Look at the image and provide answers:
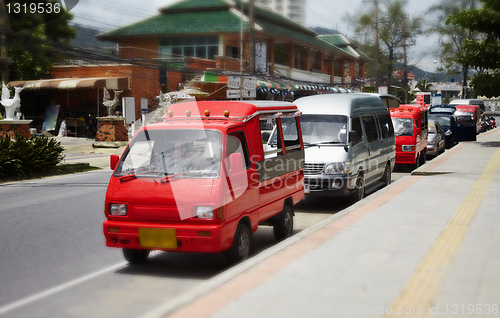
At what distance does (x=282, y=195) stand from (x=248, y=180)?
1.36m

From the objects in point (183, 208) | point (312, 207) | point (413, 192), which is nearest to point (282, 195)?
point (183, 208)

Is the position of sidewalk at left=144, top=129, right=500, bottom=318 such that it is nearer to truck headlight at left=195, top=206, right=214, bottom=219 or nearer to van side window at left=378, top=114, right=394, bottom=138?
truck headlight at left=195, top=206, right=214, bottom=219

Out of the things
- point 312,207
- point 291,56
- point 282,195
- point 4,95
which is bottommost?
point 312,207

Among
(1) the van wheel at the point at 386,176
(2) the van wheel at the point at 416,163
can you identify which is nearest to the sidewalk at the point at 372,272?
(1) the van wheel at the point at 386,176

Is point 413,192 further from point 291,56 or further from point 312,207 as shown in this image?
point 291,56

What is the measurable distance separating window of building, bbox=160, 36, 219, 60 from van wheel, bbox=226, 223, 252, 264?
3315cm

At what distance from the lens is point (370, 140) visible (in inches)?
477

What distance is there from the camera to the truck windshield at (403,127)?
16.9 meters

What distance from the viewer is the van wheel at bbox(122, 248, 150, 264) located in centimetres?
666

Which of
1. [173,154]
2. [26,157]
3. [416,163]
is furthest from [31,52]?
[173,154]

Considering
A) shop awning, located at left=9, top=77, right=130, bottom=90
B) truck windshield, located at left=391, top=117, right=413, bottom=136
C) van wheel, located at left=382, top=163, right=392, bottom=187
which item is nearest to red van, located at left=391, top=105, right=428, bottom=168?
truck windshield, located at left=391, top=117, right=413, bottom=136

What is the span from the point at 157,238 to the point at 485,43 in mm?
22827

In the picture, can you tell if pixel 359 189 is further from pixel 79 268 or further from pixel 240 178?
pixel 79 268

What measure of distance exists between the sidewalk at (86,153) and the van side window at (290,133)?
1202 centimetres
